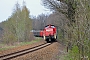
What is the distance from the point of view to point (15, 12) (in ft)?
189

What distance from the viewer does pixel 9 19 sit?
56469 millimetres

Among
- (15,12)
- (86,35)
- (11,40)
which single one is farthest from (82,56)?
(15,12)

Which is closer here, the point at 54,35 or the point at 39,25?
the point at 54,35

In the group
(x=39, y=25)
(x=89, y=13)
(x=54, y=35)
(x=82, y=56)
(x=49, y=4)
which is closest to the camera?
(x=89, y=13)

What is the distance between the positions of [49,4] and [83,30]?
1328cm

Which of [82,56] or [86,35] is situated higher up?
[86,35]

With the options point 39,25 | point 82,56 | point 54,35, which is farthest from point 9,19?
point 39,25

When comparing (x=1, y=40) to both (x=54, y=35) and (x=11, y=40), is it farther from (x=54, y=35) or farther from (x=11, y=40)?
(x=54, y=35)

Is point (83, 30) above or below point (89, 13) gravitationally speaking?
below

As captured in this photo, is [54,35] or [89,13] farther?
[54,35]

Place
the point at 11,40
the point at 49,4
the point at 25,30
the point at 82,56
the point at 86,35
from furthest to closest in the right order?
the point at 25,30
the point at 11,40
the point at 49,4
the point at 82,56
the point at 86,35

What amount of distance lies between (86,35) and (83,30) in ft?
1.03

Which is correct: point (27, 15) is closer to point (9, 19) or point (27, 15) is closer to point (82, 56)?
point (9, 19)

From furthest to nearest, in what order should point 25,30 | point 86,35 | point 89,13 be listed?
point 25,30, point 86,35, point 89,13
